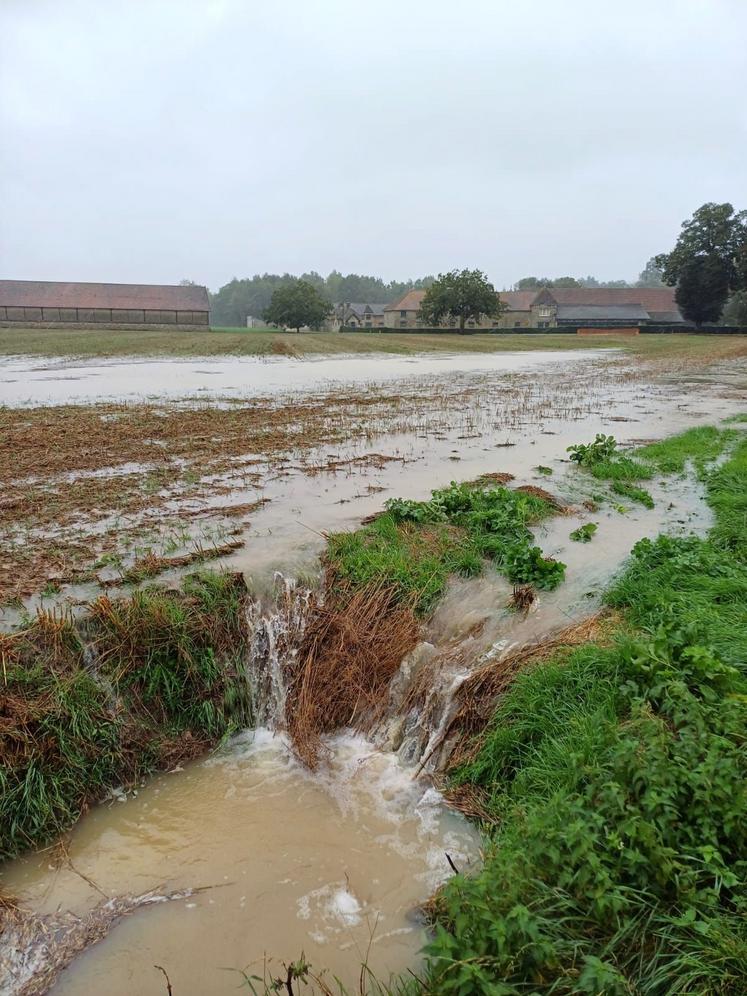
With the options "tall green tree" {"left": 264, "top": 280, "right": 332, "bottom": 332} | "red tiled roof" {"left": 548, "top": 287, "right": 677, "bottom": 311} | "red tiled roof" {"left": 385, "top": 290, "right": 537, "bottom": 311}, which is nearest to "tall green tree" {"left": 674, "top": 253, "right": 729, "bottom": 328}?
"red tiled roof" {"left": 548, "top": 287, "right": 677, "bottom": 311}

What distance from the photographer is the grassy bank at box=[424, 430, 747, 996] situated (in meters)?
2.90

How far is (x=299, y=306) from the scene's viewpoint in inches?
3556

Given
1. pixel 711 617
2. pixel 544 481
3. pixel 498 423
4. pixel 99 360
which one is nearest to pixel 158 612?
pixel 711 617

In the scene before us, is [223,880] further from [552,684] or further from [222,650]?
[552,684]

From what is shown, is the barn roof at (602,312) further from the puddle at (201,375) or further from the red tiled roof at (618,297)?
the puddle at (201,375)

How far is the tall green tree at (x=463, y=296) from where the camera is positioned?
274 ft

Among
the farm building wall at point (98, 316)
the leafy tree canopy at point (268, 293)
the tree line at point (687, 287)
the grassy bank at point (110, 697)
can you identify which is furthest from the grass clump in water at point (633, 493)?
the leafy tree canopy at point (268, 293)

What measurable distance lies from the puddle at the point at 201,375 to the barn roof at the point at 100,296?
51.1 metres

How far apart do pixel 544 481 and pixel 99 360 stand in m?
33.4

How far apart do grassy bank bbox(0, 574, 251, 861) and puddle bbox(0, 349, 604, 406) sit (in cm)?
1504

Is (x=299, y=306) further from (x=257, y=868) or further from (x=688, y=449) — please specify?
(x=257, y=868)

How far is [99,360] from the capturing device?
3750 centimetres

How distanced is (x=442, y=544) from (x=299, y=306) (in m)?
87.5

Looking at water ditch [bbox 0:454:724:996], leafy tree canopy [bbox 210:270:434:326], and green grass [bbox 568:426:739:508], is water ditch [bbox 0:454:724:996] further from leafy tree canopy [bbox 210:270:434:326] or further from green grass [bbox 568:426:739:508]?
leafy tree canopy [bbox 210:270:434:326]
